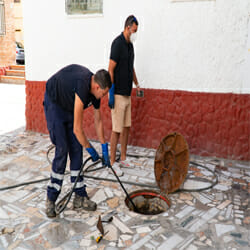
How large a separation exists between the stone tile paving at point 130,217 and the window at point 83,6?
3.15 metres

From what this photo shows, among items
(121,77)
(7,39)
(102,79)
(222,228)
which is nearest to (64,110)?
(102,79)

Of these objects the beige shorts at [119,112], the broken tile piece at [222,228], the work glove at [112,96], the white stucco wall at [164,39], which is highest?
the white stucco wall at [164,39]

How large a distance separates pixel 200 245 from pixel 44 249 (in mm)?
1590

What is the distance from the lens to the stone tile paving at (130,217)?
3.00m

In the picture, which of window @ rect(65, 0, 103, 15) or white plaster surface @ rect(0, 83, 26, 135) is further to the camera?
white plaster surface @ rect(0, 83, 26, 135)

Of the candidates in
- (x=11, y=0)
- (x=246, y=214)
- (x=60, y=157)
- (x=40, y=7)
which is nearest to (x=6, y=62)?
(x=11, y=0)

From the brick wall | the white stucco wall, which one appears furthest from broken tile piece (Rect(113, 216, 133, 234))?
the brick wall

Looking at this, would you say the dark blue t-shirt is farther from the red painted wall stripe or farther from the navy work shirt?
the red painted wall stripe

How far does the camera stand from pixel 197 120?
519 cm

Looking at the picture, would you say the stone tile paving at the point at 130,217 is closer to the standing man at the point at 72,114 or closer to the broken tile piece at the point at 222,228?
the broken tile piece at the point at 222,228

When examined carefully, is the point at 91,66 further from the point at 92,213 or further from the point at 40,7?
the point at 92,213

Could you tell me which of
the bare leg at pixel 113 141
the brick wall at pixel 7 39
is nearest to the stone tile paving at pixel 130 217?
the bare leg at pixel 113 141

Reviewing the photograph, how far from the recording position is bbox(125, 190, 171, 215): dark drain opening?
389 centimetres

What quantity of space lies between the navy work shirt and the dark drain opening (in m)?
1.62
